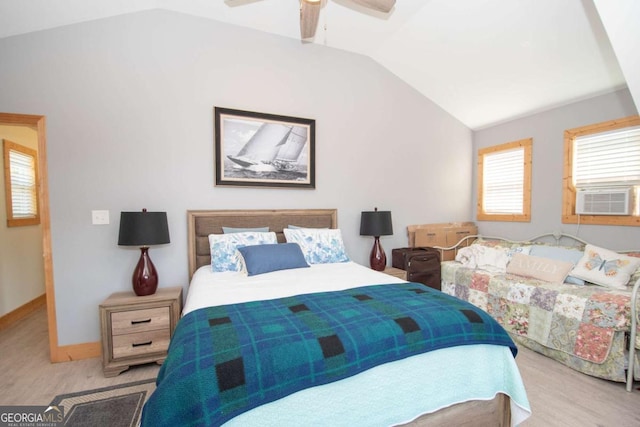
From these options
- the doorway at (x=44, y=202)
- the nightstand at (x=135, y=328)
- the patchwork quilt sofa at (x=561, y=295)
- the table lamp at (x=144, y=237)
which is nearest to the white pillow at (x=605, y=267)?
the patchwork quilt sofa at (x=561, y=295)

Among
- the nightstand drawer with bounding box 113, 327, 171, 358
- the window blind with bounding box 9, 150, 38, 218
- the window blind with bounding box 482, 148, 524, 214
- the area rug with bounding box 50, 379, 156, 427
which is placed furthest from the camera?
the window blind with bounding box 482, 148, 524, 214

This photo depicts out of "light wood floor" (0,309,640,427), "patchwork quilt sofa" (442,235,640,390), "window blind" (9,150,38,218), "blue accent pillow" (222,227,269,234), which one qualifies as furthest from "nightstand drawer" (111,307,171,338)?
"patchwork quilt sofa" (442,235,640,390)

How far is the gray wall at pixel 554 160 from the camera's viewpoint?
112 inches

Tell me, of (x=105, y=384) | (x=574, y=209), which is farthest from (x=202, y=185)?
(x=574, y=209)

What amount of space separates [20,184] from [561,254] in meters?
6.64

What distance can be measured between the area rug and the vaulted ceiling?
2.88 m

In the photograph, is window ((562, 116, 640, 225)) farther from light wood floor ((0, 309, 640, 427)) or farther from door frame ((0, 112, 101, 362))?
door frame ((0, 112, 101, 362))

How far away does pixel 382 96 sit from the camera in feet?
12.2

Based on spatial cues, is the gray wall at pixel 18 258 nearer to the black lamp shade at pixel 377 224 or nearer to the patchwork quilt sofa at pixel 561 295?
the black lamp shade at pixel 377 224

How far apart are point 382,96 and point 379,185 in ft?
3.84

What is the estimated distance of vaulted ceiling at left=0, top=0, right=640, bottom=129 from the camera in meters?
2.36

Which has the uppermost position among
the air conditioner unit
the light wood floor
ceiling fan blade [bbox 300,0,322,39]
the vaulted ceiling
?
the vaulted ceiling

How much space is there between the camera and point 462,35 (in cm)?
285

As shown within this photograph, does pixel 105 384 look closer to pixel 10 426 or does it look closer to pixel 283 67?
pixel 10 426
